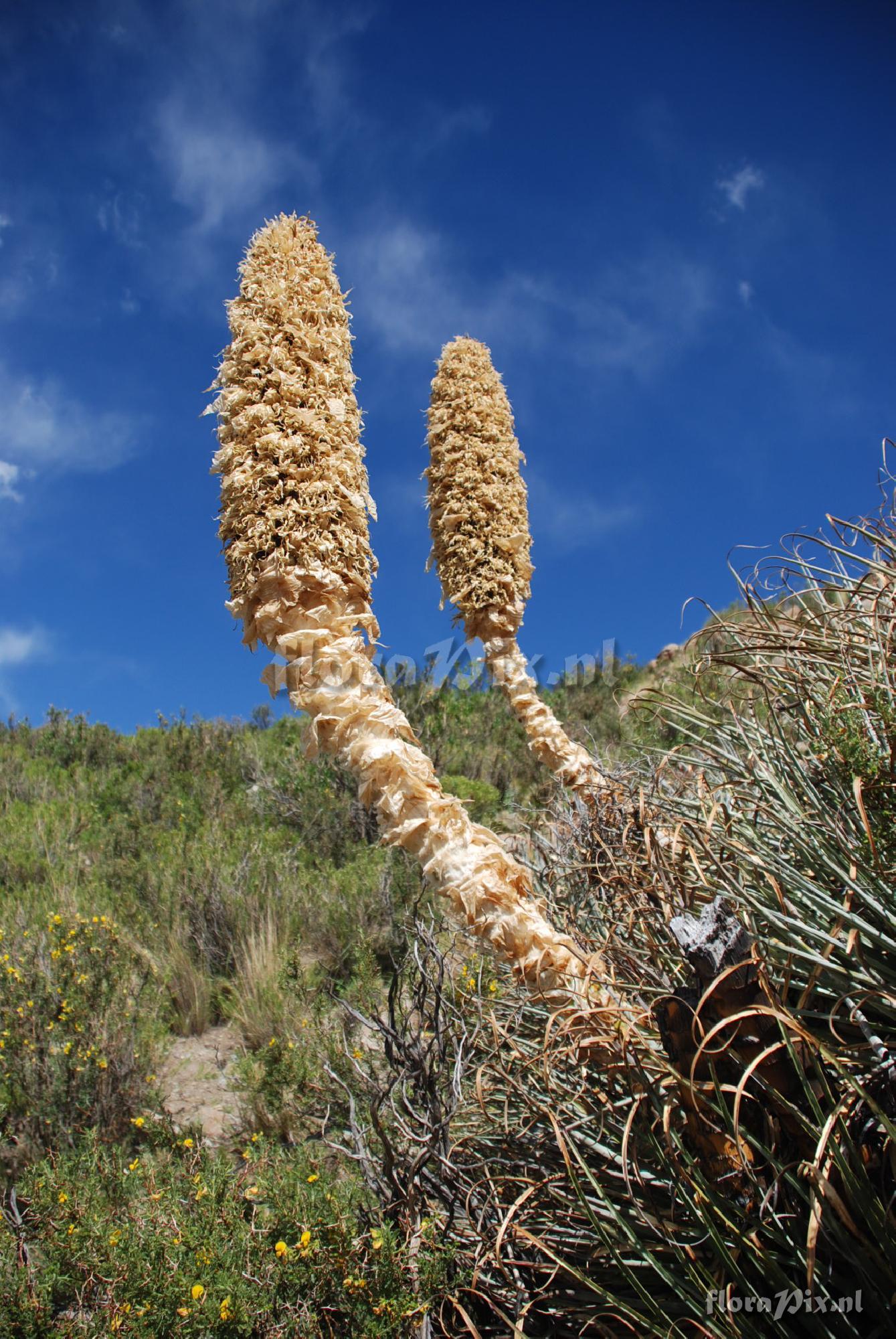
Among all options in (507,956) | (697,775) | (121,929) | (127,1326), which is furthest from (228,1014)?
(697,775)

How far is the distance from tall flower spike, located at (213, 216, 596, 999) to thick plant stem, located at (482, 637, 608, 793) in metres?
2.18

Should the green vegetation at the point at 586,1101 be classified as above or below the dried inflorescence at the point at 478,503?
below

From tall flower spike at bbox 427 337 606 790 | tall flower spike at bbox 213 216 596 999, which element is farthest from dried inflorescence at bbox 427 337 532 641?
tall flower spike at bbox 213 216 596 999

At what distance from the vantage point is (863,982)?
6.03 feet

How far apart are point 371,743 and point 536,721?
120 inches

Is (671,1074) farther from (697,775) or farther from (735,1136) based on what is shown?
(697,775)

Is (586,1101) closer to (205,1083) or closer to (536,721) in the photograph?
(205,1083)

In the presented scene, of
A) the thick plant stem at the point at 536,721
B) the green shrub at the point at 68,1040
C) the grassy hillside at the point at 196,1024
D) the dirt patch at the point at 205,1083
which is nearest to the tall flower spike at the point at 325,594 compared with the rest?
the grassy hillside at the point at 196,1024

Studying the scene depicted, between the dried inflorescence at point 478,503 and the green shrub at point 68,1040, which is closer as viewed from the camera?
the green shrub at point 68,1040

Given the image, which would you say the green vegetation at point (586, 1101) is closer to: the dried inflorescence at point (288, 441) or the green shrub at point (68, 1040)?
the green shrub at point (68, 1040)

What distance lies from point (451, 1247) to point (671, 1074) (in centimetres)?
102

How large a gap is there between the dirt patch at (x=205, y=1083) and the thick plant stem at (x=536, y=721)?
2696 millimetres

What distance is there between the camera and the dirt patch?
163 inches

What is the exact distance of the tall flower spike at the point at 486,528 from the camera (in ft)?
19.1
